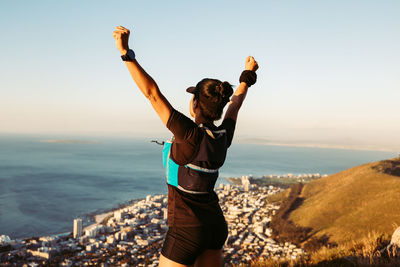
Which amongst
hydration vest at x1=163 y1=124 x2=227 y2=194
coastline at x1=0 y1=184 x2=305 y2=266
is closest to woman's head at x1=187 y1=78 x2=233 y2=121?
hydration vest at x1=163 y1=124 x2=227 y2=194

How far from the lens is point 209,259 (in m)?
1.34

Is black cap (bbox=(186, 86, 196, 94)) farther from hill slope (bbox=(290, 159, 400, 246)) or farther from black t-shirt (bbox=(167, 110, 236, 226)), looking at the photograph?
hill slope (bbox=(290, 159, 400, 246))

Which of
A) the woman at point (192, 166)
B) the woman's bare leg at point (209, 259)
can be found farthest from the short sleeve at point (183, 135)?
the woman's bare leg at point (209, 259)

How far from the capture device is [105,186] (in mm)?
42844

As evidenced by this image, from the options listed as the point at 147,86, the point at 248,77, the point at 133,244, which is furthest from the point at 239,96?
the point at 133,244

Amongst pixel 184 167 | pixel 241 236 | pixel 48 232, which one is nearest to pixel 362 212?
pixel 241 236

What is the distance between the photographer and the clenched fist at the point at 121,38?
114 cm

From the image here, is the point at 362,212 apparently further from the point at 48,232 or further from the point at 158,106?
the point at 48,232

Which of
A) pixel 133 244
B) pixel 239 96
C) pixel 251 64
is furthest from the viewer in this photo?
pixel 133 244

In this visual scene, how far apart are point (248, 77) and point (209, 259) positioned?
112 centimetres

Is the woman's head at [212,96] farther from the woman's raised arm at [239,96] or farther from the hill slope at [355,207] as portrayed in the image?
the hill slope at [355,207]

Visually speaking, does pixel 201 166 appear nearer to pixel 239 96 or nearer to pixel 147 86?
pixel 147 86

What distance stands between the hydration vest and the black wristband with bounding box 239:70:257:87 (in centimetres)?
62

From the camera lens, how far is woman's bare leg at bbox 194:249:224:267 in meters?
1.32
